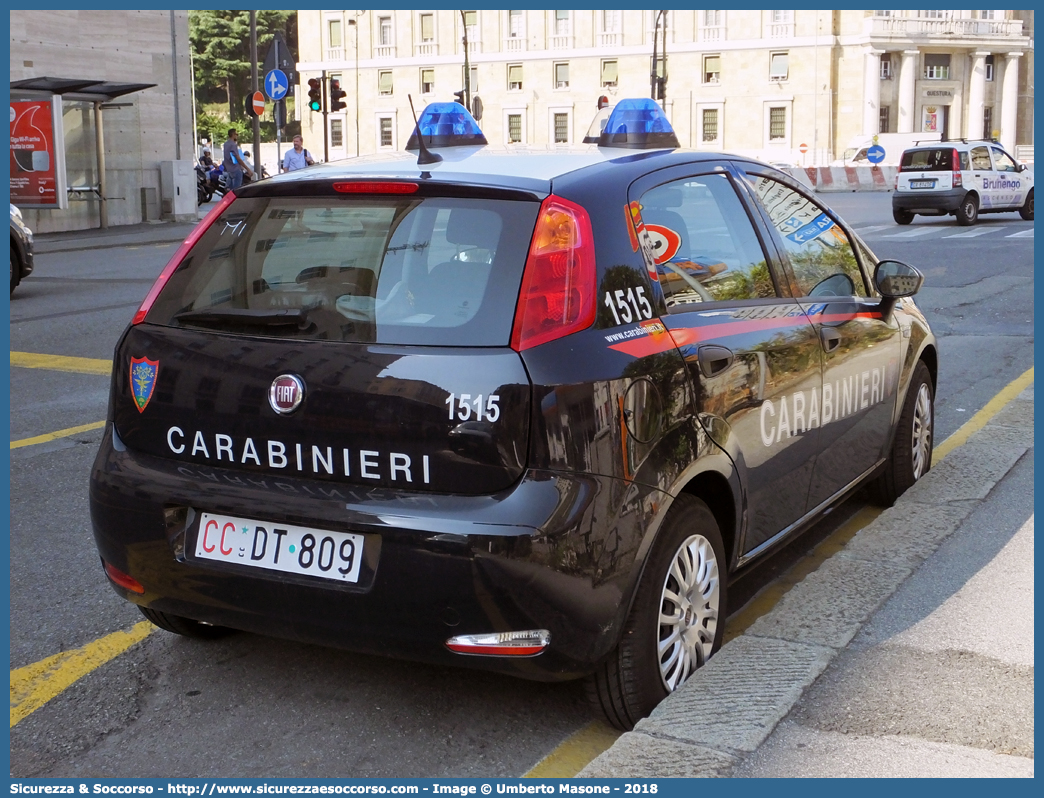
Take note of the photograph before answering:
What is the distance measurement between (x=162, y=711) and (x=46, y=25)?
2332 centimetres

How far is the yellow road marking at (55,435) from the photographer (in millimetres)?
6457

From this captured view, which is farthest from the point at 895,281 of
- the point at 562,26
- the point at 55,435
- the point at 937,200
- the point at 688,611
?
the point at 562,26

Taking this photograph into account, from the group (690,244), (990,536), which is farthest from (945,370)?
(690,244)

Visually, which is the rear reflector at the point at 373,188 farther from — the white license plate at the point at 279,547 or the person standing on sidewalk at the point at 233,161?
the person standing on sidewalk at the point at 233,161

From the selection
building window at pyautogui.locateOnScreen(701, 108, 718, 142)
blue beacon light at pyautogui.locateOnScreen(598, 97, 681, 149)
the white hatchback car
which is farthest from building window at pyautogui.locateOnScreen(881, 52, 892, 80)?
blue beacon light at pyautogui.locateOnScreen(598, 97, 681, 149)

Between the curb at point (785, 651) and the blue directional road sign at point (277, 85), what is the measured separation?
61.8 ft

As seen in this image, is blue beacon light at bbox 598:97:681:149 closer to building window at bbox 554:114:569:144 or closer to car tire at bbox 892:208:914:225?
car tire at bbox 892:208:914:225

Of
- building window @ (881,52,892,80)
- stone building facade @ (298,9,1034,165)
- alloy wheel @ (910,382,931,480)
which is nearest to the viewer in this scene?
alloy wheel @ (910,382,931,480)

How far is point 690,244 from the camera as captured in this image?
3637 millimetres

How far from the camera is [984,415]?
7.02 meters

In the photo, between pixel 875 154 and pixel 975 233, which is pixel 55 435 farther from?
pixel 875 154

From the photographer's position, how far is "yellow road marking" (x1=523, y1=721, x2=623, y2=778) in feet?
10.1

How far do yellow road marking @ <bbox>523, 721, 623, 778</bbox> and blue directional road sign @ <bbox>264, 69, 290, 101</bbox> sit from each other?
2032 cm

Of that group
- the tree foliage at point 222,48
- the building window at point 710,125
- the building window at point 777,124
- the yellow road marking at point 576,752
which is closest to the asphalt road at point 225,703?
the yellow road marking at point 576,752
